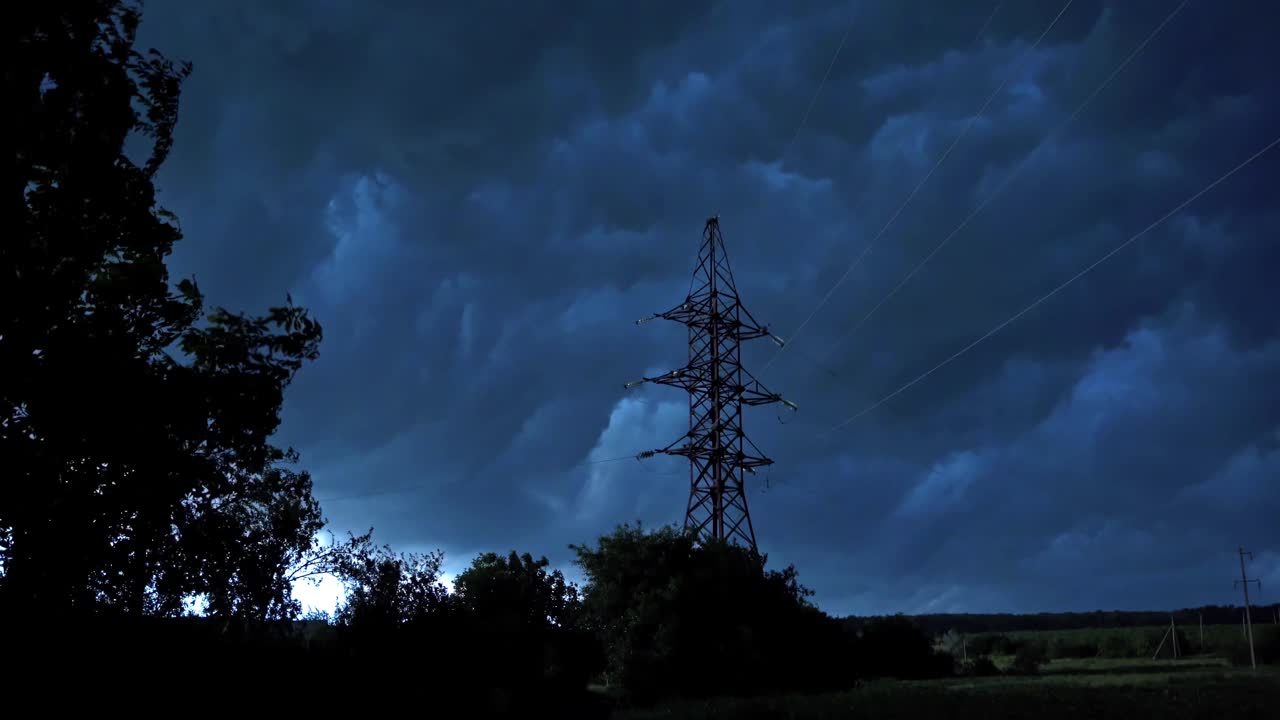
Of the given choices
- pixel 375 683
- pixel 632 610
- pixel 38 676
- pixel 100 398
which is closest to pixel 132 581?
pixel 38 676

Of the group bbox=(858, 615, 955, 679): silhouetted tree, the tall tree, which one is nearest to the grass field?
the tall tree

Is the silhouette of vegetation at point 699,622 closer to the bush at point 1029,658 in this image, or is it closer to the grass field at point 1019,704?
the grass field at point 1019,704

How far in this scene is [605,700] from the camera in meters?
53.2

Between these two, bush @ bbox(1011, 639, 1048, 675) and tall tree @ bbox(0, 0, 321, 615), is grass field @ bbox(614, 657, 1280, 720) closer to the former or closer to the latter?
tall tree @ bbox(0, 0, 321, 615)

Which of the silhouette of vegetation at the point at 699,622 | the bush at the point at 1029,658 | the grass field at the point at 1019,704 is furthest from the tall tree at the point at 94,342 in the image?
the bush at the point at 1029,658

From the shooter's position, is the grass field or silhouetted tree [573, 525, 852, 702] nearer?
the grass field

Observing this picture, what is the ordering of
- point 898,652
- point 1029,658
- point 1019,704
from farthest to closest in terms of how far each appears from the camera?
point 1029,658, point 898,652, point 1019,704

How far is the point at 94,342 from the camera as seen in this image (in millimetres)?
11016

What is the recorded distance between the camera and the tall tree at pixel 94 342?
1053 centimetres

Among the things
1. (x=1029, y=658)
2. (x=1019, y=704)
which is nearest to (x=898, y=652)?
(x=1029, y=658)

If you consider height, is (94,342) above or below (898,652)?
above

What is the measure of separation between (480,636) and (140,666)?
14809 mm

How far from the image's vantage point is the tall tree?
1053 centimetres

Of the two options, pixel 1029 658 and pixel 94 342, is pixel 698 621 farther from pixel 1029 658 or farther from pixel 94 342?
pixel 1029 658
